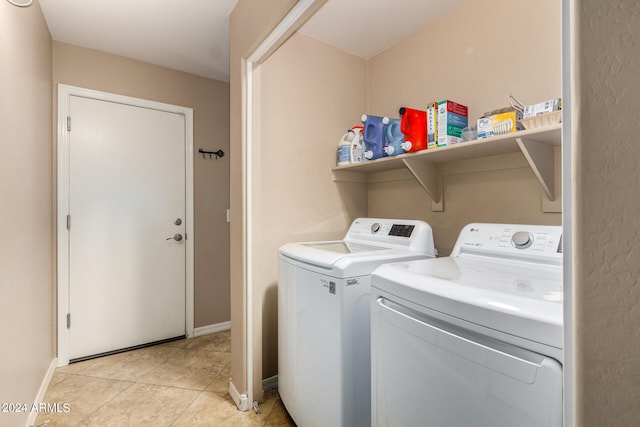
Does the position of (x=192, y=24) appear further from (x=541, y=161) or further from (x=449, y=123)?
(x=541, y=161)

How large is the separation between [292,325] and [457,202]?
1.20 m

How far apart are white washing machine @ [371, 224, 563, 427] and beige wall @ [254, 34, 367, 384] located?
1.03m

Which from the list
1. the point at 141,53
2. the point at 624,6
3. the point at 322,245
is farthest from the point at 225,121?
the point at 624,6

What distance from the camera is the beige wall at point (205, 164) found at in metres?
2.65

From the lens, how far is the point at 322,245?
73.2 inches

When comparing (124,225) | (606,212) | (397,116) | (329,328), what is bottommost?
(329,328)

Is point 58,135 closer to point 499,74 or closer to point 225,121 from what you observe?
point 225,121

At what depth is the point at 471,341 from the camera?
0.77 m

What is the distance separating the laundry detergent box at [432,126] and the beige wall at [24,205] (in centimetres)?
195

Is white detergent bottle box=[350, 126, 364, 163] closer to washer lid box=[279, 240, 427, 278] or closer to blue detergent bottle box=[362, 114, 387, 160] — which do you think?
blue detergent bottle box=[362, 114, 387, 160]

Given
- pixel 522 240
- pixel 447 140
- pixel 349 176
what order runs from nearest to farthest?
pixel 522 240 < pixel 447 140 < pixel 349 176

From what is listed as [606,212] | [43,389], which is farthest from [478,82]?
[43,389]

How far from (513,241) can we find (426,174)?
28.1 inches

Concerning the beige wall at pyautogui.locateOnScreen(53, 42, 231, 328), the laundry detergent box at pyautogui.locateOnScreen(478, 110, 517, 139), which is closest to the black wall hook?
the beige wall at pyautogui.locateOnScreen(53, 42, 231, 328)
